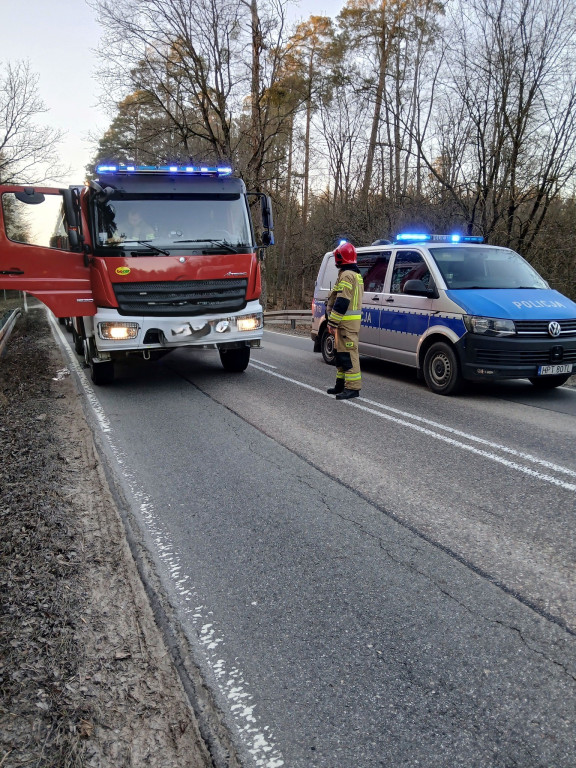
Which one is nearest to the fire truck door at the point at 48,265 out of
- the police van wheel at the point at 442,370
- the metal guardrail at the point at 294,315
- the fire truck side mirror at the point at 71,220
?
the fire truck side mirror at the point at 71,220

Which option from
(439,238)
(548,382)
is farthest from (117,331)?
(548,382)

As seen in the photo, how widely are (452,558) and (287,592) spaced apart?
3.31 ft

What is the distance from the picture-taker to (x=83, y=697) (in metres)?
2.26

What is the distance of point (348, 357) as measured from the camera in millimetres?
7562

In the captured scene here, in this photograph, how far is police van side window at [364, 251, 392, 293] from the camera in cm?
909

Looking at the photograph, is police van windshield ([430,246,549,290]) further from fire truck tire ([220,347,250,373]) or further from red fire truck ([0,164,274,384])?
fire truck tire ([220,347,250,373])

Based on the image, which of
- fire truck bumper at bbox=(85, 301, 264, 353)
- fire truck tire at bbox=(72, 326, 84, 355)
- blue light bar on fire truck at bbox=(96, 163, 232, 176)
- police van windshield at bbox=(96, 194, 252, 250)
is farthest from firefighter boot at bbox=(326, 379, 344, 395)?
fire truck tire at bbox=(72, 326, 84, 355)

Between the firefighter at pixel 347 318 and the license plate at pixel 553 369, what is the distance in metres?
2.26

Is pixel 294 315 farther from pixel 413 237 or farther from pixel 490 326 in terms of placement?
pixel 490 326

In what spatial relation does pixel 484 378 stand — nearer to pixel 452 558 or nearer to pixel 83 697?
pixel 452 558

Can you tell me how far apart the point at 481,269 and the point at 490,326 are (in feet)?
4.41

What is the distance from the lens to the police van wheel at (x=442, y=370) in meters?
7.54

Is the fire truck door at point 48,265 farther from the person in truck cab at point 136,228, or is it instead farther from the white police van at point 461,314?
the white police van at point 461,314

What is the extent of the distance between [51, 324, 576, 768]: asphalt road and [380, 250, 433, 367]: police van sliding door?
2003mm
